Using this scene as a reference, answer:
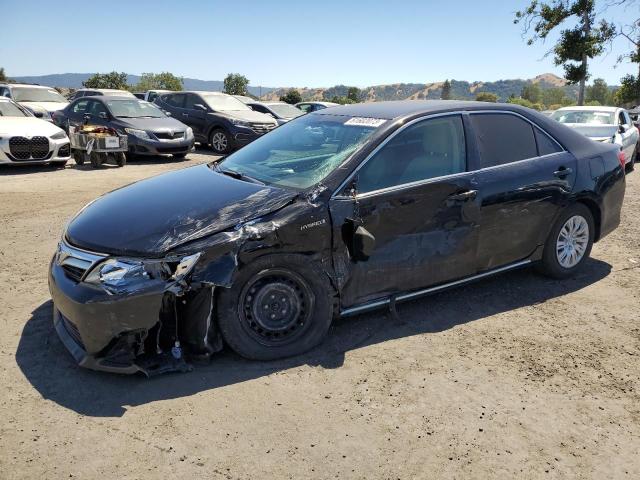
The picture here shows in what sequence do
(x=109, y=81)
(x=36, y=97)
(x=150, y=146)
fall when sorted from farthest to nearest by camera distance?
(x=109, y=81) → (x=36, y=97) → (x=150, y=146)

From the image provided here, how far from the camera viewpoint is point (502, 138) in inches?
177

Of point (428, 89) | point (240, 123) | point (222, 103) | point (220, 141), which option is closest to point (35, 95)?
point (222, 103)

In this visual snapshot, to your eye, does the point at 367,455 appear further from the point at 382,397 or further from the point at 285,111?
the point at 285,111

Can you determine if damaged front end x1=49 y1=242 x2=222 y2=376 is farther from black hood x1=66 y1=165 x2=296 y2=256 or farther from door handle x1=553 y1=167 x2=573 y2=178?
door handle x1=553 y1=167 x2=573 y2=178

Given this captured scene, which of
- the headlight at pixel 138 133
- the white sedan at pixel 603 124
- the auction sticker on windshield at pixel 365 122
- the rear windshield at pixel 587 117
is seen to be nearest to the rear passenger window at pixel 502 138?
the auction sticker on windshield at pixel 365 122

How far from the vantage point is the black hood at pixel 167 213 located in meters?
3.26

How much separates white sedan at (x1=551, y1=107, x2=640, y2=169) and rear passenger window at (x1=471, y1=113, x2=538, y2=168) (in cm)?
794

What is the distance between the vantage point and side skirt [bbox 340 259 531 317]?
3779 millimetres

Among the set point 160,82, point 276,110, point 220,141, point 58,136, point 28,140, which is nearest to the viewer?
point 28,140

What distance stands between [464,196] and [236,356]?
205cm

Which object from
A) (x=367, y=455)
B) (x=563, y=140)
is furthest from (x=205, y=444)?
(x=563, y=140)

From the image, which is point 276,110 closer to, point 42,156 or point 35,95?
point 35,95

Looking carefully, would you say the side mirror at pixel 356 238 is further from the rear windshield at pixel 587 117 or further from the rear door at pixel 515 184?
the rear windshield at pixel 587 117

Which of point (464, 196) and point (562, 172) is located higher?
point (562, 172)
